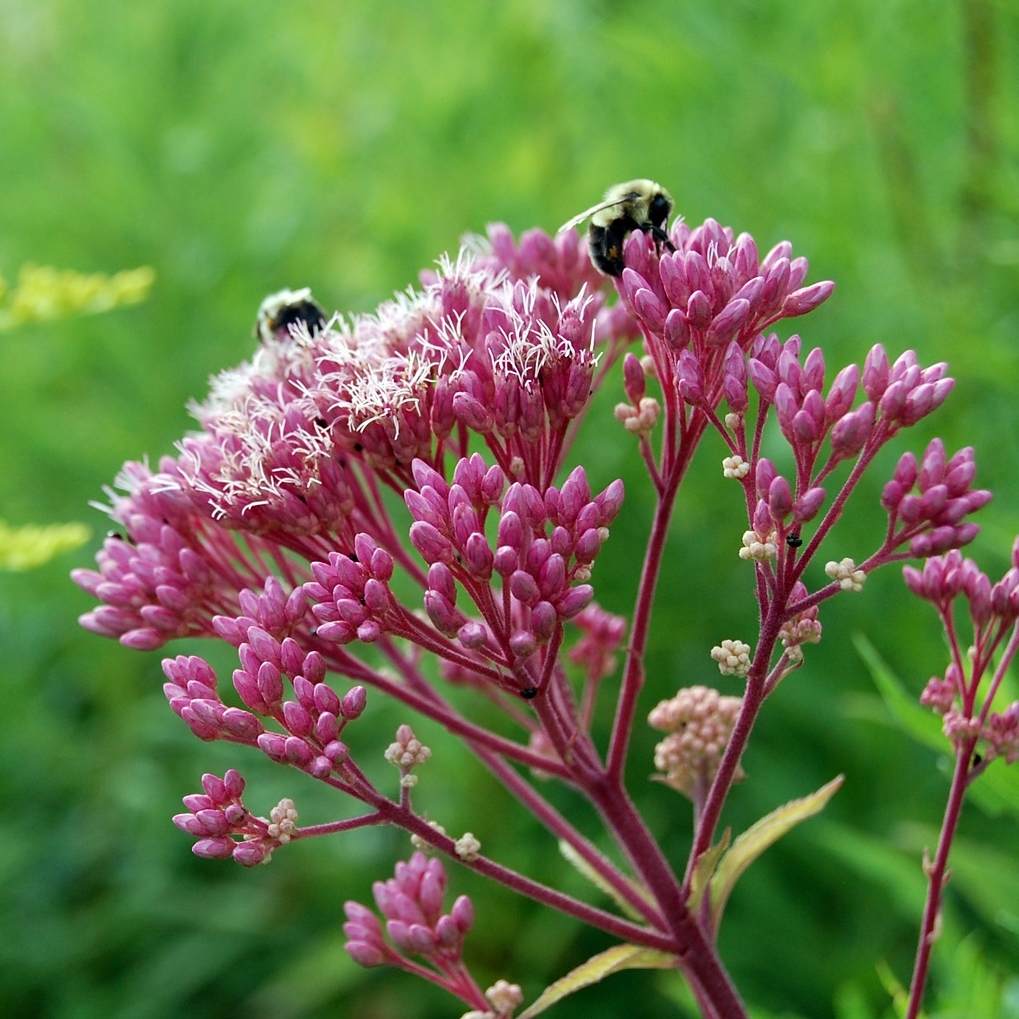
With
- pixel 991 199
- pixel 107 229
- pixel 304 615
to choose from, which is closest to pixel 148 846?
pixel 107 229

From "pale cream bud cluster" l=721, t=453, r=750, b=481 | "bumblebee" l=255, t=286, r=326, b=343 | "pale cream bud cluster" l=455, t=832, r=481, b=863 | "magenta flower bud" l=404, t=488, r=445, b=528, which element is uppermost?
"bumblebee" l=255, t=286, r=326, b=343

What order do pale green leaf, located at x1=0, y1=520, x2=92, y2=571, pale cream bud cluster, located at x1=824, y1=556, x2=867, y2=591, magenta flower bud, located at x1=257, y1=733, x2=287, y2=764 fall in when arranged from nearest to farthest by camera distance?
1. pale cream bud cluster, located at x1=824, y1=556, x2=867, y2=591
2. magenta flower bud, located at x1=257, y1=733, x2=287, y2=764
3. pale green leaf, located at x1=0, y1=520, x2=92, y2=571

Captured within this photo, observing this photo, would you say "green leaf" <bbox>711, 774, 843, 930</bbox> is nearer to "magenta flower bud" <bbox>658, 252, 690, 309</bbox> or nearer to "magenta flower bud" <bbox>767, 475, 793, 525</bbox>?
"magenta flower bud" <bbox>767, 475, 793, 525</bbox>

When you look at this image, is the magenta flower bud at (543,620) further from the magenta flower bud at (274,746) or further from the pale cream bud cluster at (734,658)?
the magenta flower bud at (274,746)

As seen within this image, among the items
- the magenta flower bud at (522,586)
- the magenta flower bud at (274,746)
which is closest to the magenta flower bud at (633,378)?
the magenta flower bud at (522,586)

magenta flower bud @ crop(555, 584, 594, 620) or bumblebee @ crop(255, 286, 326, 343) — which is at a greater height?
bumblebee @ crop(255, 286, 326, 343)

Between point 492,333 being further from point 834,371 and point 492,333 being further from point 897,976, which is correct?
point 897,976

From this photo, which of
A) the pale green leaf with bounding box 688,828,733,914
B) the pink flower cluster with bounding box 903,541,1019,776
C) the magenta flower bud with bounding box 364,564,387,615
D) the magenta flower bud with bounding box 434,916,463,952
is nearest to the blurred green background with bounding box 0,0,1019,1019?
the pink flower cluster with bounding box 903,541,1019,776
